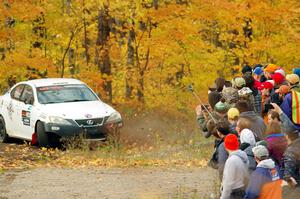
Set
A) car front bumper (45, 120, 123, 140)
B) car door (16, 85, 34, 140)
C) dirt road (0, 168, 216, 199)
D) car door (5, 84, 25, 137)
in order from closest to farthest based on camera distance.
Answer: dirt road (0, 168, 216, 199) < car front bumper (45, 120, 123, 140) < car door (16, 85, 34, 140) < car door (5, 84, 25, 137)

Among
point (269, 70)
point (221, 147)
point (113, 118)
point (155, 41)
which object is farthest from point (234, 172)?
point (155, 41)

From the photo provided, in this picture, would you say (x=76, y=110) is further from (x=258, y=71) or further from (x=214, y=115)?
(x=214, y=115)

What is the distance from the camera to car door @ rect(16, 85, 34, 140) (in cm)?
1730

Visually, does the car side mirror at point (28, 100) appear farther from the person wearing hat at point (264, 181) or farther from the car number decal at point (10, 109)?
the person wearing hat at point (264, 181)

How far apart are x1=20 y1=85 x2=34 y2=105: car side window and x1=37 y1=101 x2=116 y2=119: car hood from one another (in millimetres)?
726

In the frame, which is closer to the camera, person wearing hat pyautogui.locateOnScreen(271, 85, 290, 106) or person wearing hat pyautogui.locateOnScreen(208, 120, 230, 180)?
person wearing hat pyautogui.locateOnScreen(208, 120, 230, 180)

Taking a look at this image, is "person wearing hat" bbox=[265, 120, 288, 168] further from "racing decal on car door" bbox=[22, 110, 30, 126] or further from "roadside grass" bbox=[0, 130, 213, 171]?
"racing decal on car door" bbox=[22, 110, 30, 126]

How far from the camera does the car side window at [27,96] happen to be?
58.3ft

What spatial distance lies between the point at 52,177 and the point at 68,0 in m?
15.8

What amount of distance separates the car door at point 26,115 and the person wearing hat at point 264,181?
34.3 feet

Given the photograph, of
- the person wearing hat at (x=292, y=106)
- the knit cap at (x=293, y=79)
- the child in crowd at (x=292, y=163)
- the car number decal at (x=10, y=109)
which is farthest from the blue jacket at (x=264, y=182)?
the car number decal at (x=10, y=109)

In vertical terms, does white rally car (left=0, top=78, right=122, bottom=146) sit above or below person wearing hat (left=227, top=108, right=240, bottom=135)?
below

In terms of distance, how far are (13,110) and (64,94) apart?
1.44m

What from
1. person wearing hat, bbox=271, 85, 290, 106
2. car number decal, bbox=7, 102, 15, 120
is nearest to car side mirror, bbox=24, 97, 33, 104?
car number decal, bbox=7, 102, 15, 120
